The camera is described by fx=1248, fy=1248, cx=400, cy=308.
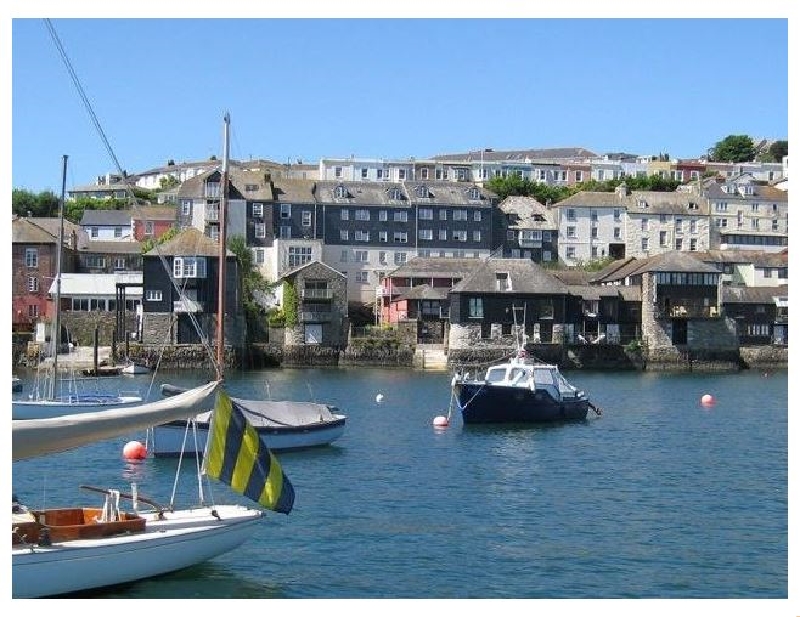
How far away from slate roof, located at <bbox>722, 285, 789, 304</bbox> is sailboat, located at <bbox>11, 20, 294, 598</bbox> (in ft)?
295

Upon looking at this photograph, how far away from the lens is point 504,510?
32812 mm

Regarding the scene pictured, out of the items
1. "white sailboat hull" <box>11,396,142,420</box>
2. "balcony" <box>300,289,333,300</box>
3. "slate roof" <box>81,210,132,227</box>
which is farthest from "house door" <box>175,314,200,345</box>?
"white sailboat hull" <box>11,396,142,420</box>

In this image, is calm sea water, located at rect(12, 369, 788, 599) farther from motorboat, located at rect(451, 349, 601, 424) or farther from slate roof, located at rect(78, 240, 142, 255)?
slate roof, located at rect(78, 240, 142, 255)

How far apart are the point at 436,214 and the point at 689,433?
6988 cm

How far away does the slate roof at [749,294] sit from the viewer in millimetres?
108750

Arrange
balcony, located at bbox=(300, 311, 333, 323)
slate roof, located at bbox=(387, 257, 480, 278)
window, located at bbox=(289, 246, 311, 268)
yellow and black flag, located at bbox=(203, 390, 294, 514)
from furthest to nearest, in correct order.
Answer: window, located at bbox=(289, 246, 311, 268), slate roof, located at bbox=(387, 257, 480, 278), balcony, located at bbox=(300, 311, 333, 323), yellow and black flag, located at bbox=(203, 390, 294, 514)

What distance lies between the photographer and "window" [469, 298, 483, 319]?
101 metres

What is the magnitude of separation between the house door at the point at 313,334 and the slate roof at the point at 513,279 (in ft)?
37.6

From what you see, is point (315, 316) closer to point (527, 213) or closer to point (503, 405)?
point (527, 213)

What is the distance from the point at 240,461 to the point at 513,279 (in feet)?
264

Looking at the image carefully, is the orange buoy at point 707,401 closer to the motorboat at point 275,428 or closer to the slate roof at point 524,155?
the motorboat at point 275,428

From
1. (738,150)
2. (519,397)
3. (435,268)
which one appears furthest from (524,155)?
(519,397)

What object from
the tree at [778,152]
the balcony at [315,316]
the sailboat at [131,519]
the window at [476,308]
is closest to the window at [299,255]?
the balcony at [315,316]
